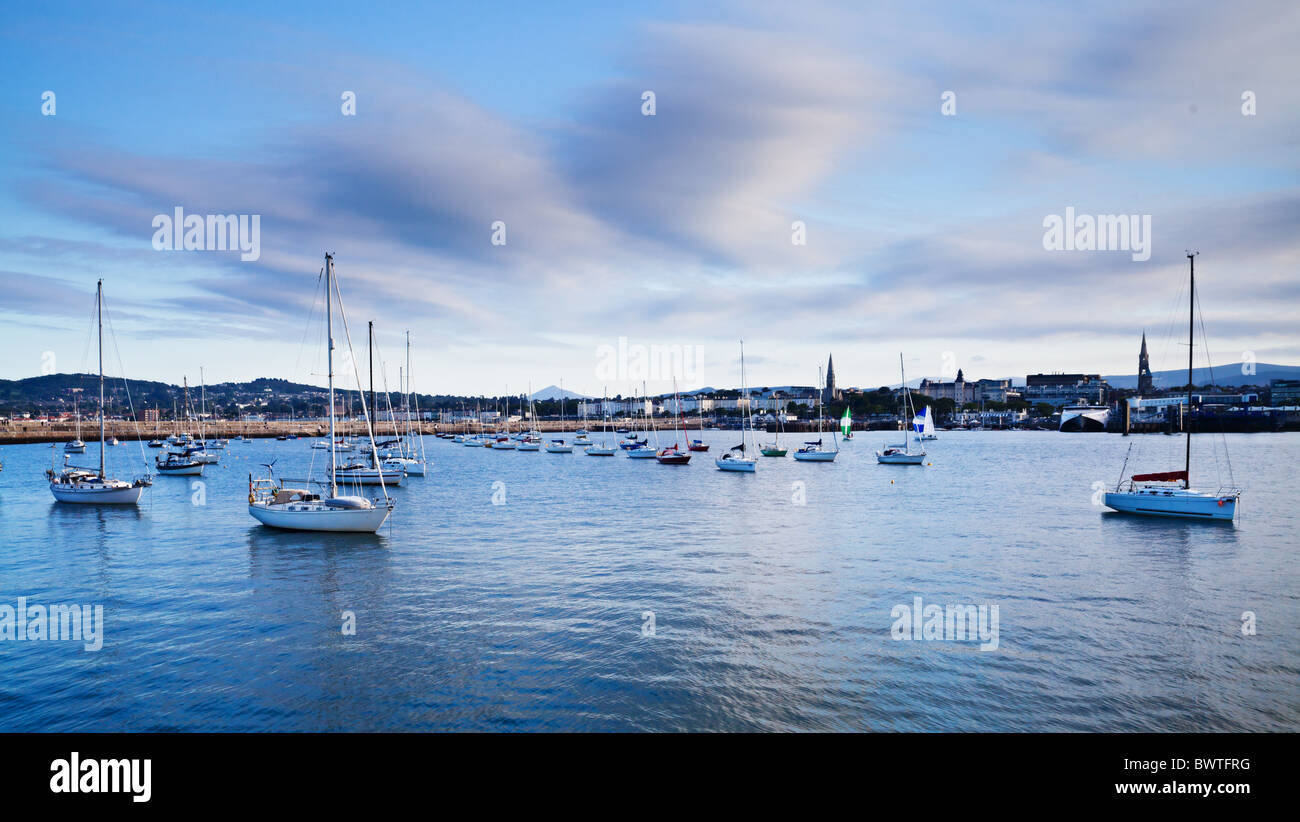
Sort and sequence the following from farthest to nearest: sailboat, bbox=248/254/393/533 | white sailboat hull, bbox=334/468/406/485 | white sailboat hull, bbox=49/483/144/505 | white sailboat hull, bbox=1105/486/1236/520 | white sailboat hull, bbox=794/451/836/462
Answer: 1. white sailboat hull, bbox=794/451/836/462
2. white sailboat hull, bbox=334/468/406/485
3. white sailboat hull, bbox=49/483/144/505
4. white sailboat hull, bbox=1105/486/1236/520
5. sailboat, bbox=248/254/393/533

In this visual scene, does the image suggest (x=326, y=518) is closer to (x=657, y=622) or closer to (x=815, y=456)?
(x=657, y=622)

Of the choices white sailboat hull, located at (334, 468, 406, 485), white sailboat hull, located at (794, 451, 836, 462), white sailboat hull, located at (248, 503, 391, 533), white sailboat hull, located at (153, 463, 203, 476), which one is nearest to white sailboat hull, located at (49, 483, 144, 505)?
white sailboat hull, located at (334, 468, 406, 485)

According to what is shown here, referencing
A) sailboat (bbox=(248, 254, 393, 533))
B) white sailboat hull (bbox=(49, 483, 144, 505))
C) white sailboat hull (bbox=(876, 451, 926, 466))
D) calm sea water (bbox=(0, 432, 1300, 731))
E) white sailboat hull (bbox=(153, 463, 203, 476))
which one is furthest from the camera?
white sailboat hull (bbox=(876, 451, 926, 466))

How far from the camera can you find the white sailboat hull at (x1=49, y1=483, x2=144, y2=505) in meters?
46.0

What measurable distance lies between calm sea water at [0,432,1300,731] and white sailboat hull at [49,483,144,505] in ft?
10.1

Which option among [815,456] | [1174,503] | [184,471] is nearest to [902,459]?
[815,456]

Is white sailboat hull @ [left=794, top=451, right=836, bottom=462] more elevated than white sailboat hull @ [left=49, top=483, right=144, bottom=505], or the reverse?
white sailboat hull @ [left=49, top=483, right=144, bottom=505]

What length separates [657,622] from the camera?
63.6 ft

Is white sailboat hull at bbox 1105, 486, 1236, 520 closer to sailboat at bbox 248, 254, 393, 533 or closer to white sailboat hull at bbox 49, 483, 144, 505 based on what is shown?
sailboat at bbox 248, 254, 393, 533

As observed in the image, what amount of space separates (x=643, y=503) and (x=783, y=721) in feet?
117

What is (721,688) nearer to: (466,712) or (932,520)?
(466,712)

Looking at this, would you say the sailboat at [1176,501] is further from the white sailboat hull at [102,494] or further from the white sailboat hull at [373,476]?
the white sailboat hull at [102,494]

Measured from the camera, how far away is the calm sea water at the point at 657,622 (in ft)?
44.7

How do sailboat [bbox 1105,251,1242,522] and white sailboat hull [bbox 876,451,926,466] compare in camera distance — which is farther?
white sailboat hull [bbox 876,451,926,466]
